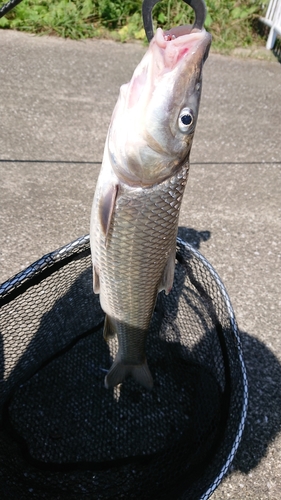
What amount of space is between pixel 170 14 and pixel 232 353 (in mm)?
6227

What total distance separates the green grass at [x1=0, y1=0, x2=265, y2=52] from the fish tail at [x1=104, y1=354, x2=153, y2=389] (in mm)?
5556

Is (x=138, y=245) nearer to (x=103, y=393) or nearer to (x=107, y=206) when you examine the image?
(x=107, y=206)

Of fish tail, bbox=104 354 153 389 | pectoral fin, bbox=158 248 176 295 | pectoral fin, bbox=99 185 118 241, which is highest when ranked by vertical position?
pectoral fin, bbox=99 185 118 241

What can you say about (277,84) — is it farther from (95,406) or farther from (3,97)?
(95,406)

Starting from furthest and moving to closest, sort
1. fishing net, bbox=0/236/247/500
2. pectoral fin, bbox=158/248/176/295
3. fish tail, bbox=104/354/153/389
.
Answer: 1. fish tail, bbox=104/354/153/389
2. fishing net, bbox=0/236/247/500
3. pectoral fin, bbox=158/248/176/295

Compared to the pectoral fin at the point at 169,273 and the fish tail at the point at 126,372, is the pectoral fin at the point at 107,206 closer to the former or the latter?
the pectoral fin at the point at 169,273

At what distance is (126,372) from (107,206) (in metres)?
0.95

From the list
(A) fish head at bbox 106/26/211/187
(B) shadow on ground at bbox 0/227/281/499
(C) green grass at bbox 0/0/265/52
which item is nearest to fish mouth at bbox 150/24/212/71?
(A) fish head at bbox 106/26/211/187

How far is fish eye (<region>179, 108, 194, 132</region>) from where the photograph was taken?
4.82ft

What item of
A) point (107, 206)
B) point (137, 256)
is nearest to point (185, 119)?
point (107, 206)

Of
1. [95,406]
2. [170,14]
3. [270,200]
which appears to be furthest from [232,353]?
[170,14]

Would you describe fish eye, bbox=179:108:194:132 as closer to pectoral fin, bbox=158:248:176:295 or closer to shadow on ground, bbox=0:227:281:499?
pectoral fin, bbox=158:248:176:295

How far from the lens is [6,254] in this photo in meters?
3.18

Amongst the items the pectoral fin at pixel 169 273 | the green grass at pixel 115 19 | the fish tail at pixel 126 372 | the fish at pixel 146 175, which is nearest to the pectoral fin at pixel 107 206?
the fish at pixel 146 175
